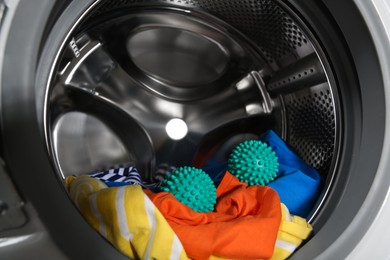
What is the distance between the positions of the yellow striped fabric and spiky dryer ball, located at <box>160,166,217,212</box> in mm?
123

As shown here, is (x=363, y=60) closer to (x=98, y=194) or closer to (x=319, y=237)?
(x=319, y=237)

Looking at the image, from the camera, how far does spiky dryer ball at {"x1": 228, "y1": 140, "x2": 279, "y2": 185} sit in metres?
0.82

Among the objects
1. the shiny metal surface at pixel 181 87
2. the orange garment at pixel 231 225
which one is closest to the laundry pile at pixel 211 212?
the orange garment at pixel 231 225

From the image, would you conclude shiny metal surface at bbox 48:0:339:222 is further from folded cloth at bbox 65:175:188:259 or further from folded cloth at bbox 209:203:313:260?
folded cloth at bbox 65:175:188:259

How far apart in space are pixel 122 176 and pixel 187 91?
0.84ft

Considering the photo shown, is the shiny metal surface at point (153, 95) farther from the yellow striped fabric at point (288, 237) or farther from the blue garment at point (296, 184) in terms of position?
the yellow striped fabric at point (288, 237)

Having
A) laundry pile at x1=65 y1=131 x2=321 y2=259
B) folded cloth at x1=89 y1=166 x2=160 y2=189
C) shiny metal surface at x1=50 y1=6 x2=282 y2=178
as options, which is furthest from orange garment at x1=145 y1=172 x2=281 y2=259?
shiny metal surface at x1=50 y1=6 x2=282 y2=178

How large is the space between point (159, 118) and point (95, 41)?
0.72 ft

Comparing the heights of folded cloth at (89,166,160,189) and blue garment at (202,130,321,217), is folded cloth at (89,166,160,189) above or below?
below

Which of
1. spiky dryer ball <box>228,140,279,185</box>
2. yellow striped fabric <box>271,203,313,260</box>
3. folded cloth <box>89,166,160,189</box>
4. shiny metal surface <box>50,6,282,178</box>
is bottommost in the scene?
yellow striped fabric <box>271,203,313,260</box>

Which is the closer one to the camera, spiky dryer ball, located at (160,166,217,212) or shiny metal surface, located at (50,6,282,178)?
spiky dryer ball, located at (160,166,217,212)

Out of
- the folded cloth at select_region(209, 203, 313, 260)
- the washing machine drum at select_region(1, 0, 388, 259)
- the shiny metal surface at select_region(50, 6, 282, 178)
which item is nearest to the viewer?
the washing machine drum at select_region(1, 0, 388, 259)

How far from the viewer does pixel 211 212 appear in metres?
0.71

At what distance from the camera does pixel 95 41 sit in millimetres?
902
